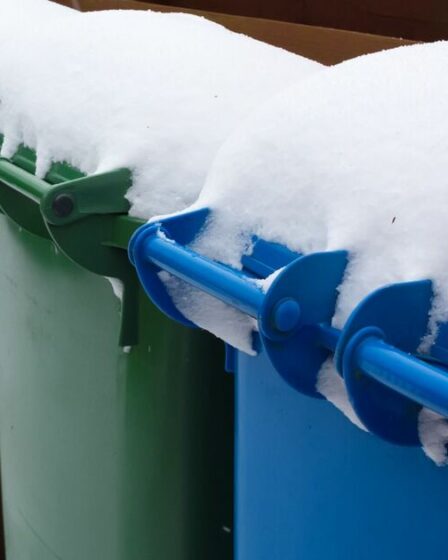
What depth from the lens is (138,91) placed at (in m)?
1.71

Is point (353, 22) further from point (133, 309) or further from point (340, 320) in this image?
point (340, 320)

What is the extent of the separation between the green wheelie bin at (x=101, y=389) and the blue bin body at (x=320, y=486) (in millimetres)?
287

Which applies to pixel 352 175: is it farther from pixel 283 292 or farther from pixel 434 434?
pixel 434 434

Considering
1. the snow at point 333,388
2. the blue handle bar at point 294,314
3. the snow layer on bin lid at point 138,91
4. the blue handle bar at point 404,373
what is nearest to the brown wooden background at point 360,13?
the snow layer on bin lid at point 138,91

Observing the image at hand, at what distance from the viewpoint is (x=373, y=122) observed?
1204 mm

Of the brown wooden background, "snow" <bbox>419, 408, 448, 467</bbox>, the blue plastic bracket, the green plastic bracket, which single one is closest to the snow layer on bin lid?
the green plastic bracket

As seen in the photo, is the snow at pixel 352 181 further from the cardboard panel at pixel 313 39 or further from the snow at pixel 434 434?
the cardboard panel at pixel 313 39

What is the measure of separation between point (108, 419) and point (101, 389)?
6cm

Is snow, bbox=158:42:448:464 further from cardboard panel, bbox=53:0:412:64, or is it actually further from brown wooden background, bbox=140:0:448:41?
brown wooden background, bbox=140:0:448:41

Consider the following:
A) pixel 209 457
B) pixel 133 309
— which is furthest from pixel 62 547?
pixel 133 309

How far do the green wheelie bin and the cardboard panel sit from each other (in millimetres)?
1161

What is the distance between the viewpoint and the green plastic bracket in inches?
61.2

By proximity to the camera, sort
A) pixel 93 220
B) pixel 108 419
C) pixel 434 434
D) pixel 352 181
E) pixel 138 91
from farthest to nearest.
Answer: pixel 108 419 → pixel 138 91 → pixel 93 220 → pixel 352 181 → pixel 434 434

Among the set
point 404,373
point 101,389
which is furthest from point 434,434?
point 101,389
